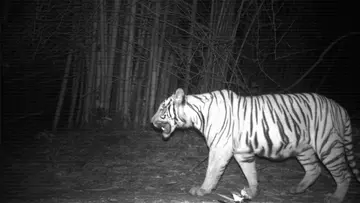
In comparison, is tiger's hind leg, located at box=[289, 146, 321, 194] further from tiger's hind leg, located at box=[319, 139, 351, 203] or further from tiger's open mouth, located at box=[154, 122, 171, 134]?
tiger's open mouth, located at box=[154, 122, 171, 134]

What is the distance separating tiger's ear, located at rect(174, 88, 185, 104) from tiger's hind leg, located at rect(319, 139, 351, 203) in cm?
166

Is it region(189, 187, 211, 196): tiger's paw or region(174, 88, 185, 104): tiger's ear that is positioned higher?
region(174, 88, 185, 104): tiger's ear

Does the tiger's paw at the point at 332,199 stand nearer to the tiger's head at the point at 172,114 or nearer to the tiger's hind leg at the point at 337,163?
the tiger's hind leg at the point at 337,163

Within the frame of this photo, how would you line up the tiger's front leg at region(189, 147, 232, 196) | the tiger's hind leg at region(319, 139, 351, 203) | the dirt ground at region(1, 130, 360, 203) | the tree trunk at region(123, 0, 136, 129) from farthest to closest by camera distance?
1. the tree trunk at region(123, 0, 136, 129)
2. the dirt ground at region(1, 130, 360, 203)
3. the tiger's front leg at region(189, 147, 232, 196)
4. the tiger's hind leg at region(319, 139, 351, 203)

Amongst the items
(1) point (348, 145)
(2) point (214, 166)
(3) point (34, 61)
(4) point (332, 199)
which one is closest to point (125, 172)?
(2) point (214, 166)

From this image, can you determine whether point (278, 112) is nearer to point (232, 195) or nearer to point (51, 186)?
point (232, 195)

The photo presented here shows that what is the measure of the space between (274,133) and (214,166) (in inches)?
30.5

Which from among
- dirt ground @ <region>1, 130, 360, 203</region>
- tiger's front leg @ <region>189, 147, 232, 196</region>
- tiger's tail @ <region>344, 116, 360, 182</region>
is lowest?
dirt ground @ <region>1, 130, 360, 203</region>

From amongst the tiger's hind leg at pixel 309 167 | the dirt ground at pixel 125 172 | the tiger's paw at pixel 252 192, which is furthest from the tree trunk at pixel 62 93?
the tiger's hind leg at pixel 309 167

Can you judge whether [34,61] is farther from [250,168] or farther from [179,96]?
[250,168]

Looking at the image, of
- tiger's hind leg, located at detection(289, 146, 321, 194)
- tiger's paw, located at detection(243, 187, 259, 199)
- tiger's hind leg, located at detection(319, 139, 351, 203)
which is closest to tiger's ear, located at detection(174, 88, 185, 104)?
tiger's paw, located at detection(243, 187, 259, 199)

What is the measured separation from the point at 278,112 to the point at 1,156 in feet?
14.0

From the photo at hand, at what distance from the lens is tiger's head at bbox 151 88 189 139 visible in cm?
362

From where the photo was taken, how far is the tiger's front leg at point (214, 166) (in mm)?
3387
